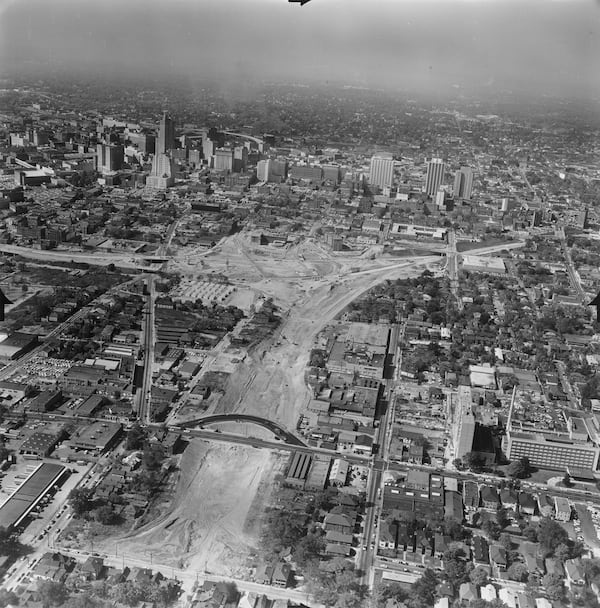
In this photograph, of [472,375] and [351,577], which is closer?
[351,577]

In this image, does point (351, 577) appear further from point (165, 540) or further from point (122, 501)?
point (122, 501)

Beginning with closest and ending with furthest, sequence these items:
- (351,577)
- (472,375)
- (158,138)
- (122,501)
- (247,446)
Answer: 1. (351,577)
2. (122,501)
3. (247,446)
4. (472,375)
5. (158,138)

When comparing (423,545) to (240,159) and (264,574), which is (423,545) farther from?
(240,159)

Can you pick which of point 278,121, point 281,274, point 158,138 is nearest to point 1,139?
point 158,138

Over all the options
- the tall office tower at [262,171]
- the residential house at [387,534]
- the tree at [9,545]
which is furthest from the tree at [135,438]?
the tall office tower at [262,171]

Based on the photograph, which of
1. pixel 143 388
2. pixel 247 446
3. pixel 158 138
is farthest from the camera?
pixel 158 138

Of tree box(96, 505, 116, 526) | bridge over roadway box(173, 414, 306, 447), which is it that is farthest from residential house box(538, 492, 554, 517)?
tree box(96, 505, 116, 526)

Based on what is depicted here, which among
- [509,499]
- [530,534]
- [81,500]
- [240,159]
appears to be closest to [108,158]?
[240,159]
